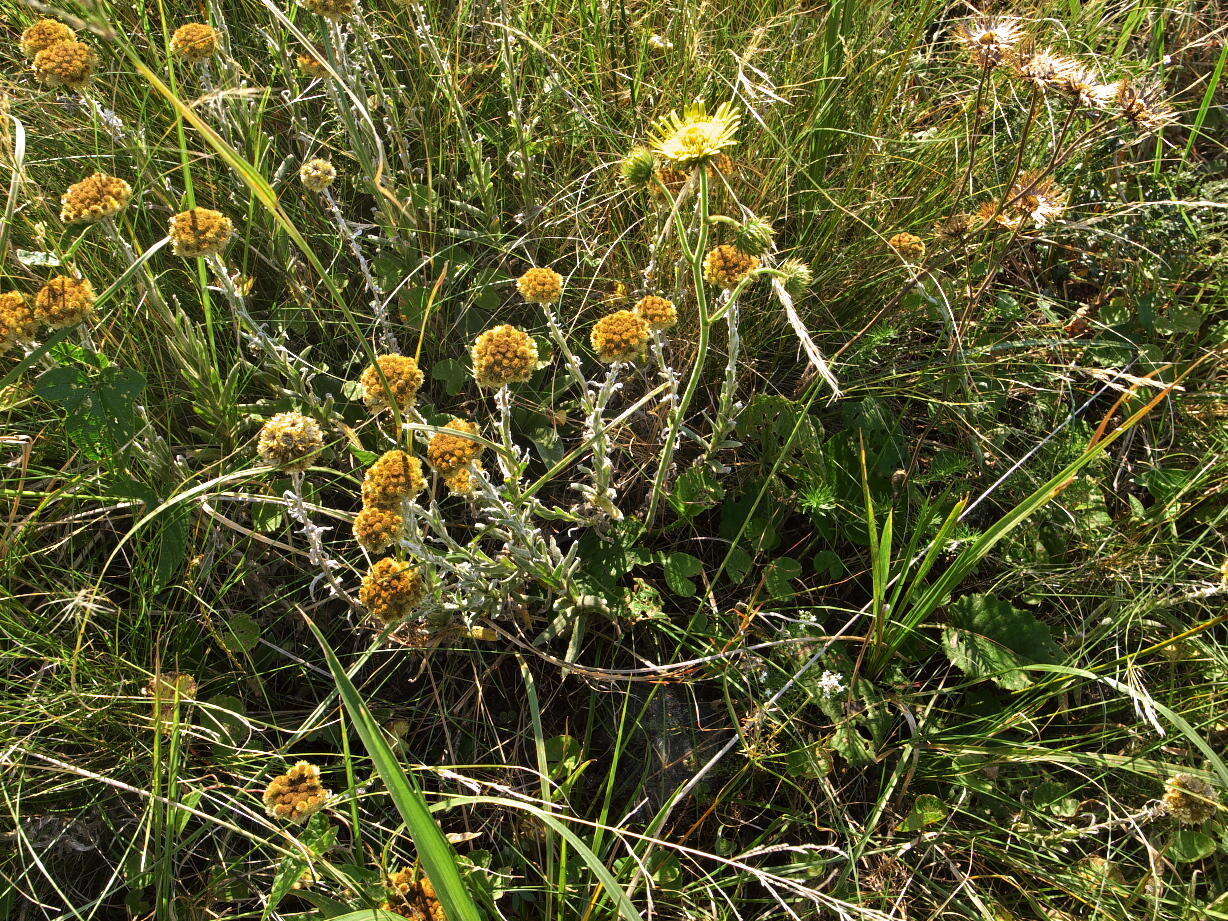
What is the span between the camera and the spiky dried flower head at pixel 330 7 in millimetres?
1910

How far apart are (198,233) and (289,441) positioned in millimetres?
567

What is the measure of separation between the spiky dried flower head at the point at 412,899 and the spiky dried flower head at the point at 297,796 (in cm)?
19

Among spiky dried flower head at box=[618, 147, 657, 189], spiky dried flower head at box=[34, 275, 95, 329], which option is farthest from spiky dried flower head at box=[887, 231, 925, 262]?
spiky dried flower head at box=[34, 275, 95, 329]

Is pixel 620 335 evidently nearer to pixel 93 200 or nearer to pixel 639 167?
pixel 639 167

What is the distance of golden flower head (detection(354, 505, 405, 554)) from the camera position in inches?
59.6

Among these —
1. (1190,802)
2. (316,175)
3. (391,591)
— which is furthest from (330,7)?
(1190,802)

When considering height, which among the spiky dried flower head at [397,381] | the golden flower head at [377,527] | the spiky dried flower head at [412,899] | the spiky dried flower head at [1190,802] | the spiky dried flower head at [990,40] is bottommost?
the spiky dried flower head at [412,899]

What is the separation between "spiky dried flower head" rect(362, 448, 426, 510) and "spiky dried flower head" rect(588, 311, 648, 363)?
46cm

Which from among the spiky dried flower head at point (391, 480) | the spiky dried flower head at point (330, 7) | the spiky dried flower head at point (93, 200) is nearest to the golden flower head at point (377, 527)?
the spiky dried flower head at point (391, 480)

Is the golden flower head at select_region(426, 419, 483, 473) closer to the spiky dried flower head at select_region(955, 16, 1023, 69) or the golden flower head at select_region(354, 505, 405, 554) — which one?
the golden flower head at select_region(354, 505, 405, 554)

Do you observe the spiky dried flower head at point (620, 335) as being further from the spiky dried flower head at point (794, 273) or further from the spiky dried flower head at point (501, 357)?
the spiky dried flower head at point (794, 273)

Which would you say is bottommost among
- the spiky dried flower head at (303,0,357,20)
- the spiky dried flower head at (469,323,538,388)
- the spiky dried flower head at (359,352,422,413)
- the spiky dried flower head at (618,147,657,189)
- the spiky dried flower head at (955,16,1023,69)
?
the spiky dried flower head at (359,352,422,413)

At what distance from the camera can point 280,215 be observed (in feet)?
4.12

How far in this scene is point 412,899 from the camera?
1.43 meters
